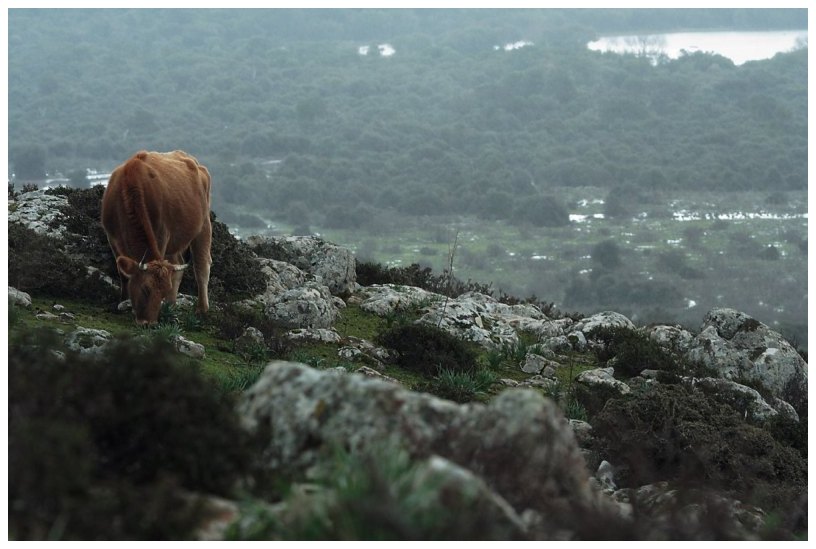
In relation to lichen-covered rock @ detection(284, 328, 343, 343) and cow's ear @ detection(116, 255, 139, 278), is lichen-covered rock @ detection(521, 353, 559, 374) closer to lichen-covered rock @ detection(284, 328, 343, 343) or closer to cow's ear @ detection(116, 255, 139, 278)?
lichen-covered rock @ detection(284, 328, 343, 343)

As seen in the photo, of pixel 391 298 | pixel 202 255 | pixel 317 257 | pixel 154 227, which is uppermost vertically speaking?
pixel 154 227

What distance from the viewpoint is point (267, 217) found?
339ft

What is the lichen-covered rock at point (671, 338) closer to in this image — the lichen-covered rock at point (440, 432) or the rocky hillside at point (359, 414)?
→ the rocky hillside at point (359, 414)

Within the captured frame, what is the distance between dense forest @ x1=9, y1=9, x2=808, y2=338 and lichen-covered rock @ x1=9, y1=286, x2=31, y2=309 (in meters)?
64.3

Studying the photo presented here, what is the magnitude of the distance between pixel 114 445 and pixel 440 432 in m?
1.85

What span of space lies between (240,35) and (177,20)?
37.4 ft

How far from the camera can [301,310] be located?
15.6 metres

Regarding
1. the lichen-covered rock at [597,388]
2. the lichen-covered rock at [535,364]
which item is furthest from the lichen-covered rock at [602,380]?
the lichen-covered rock at [535,364]

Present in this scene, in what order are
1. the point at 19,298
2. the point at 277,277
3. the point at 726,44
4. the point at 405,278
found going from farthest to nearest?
1. the point at 726,44
2. the point at 405,278
3. the point at 277,277
4. the point at 19,298

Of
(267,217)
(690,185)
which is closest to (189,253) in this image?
(267,217)

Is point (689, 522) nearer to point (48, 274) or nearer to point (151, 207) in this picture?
point (151, 207)

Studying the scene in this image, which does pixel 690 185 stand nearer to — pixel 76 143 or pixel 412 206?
pixel 412 206

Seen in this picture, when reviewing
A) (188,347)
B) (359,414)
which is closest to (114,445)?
(359,414)

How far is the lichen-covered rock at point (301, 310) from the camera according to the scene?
1556 centimetres
